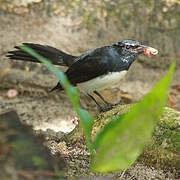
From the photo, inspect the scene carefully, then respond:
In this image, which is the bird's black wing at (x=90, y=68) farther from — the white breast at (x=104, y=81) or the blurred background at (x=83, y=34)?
the blurred background at (x=83, y=34)

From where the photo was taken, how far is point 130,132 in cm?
205

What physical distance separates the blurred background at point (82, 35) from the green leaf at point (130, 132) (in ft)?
14.0

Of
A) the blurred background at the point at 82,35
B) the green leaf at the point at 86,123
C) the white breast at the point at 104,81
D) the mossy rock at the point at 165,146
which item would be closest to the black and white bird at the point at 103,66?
the white breast at the point at 104,81

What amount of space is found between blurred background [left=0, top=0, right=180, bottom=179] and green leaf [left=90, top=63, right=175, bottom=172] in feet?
14.0

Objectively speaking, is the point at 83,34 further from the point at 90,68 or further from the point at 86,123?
the point at 86,123

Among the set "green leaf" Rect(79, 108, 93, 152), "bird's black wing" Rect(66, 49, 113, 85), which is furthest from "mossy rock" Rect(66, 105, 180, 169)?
"bird's black wing" Rect(66, 49, 113, 85)

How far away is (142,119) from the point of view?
2020mm

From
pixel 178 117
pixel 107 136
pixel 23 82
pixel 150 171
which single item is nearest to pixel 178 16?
pixel 23 82

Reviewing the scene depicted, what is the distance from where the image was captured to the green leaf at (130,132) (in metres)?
1.96

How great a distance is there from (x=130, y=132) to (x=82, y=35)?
16.5ft

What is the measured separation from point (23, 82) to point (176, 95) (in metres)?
1.89

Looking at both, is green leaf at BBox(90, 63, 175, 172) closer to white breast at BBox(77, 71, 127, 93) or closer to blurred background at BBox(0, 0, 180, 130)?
white breast at BBox(77, 71, 127, 93)

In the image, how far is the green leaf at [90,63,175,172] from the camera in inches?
77.3

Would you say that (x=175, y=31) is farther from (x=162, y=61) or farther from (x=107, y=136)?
(x=107, y=136)
